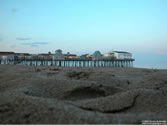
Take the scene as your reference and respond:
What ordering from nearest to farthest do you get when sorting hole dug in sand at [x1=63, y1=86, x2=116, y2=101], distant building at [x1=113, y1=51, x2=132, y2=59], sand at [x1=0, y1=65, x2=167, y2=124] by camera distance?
sand at [x1=0, y1=65, x2=167, y2=124], hole dug in sand at [x1=63, y1=86, x2=116, y2=101], distant building at [x1=113, y1=51, x2=132, y2=59]

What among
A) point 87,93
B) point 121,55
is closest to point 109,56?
point 121,55

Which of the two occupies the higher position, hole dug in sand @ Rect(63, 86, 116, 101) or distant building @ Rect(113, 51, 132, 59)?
distant building @ Rect(113, 51, 132, 59)

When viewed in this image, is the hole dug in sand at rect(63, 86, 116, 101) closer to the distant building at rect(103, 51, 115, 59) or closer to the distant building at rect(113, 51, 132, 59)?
the distant building at rect(103, 51, 115, 59)

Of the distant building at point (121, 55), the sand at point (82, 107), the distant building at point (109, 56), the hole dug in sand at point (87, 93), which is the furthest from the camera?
the distant building at point (121, 55)

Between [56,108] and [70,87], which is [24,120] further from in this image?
[70,87]

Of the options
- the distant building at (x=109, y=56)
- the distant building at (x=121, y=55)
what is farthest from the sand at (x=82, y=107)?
the distant building at (x=121, y=55)

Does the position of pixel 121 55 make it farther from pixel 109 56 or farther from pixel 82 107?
pixel 82 107

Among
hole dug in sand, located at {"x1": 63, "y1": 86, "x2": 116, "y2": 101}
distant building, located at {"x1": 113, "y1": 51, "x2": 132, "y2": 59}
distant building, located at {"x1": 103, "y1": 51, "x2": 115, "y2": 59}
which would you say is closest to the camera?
hole dug in sand, located at {"x1": 63, "y1": 86, "x2": 116, "y2": 101}

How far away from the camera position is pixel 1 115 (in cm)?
156

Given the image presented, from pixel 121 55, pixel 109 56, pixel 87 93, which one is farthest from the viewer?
pixel 121 55

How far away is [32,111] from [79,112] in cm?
50

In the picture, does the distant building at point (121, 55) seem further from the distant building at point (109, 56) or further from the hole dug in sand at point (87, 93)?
the hole dug in sand at point (87, 93)

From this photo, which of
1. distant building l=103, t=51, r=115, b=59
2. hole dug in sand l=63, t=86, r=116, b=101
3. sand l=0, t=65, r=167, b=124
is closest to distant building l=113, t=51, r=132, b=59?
distant building l=103, t=51, r=115, b=59

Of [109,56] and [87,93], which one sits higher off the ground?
[109,56]
